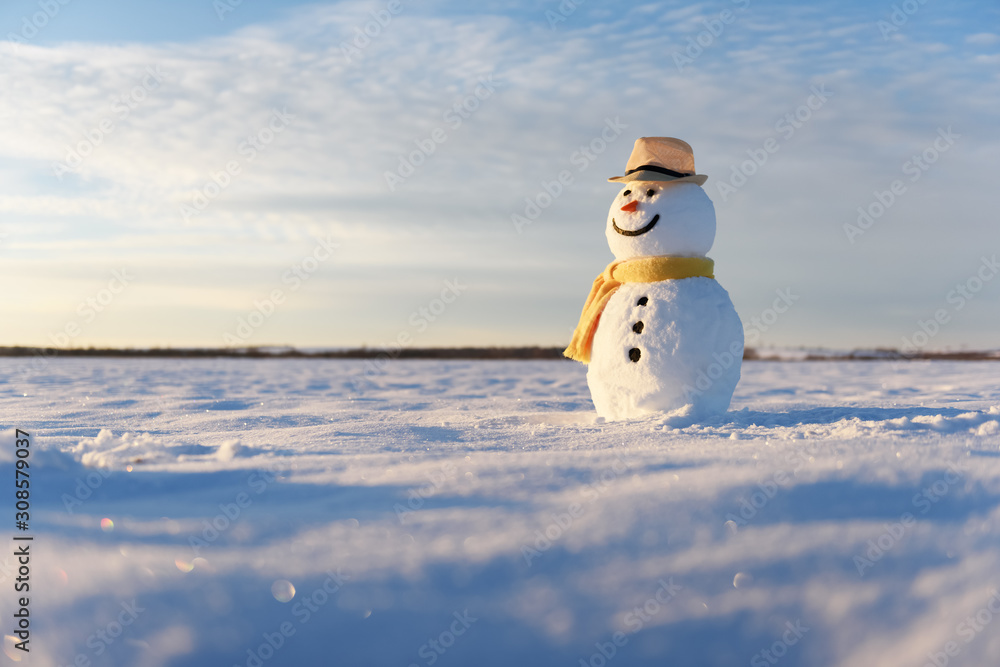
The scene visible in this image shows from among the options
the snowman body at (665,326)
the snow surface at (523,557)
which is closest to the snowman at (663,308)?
the snowman body at (665,326)

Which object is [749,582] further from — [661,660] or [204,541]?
[204,541]

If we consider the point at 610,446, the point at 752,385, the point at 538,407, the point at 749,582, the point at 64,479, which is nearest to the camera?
the point at 749,582

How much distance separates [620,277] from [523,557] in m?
3.45

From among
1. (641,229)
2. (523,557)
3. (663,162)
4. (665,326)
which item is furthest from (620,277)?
(523,557)

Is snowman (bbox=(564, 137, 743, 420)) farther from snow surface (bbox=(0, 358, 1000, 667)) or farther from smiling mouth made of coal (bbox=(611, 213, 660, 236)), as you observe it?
snow surface (bbox=(0, 358, 1000, 667))

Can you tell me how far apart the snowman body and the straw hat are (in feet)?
0.36

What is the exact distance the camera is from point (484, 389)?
10.1 meters

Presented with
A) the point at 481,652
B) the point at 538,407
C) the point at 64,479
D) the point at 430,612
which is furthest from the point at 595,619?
the point at 538,407

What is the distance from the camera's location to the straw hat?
17.4 feet

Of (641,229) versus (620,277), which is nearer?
(641,229)

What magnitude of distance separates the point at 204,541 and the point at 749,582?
6.87 feet

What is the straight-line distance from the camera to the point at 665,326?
5078 millimetres

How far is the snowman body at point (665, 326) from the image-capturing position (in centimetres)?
507

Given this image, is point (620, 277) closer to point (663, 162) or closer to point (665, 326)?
point (665, 326)
